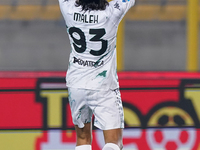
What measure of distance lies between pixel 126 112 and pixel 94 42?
1.24 m

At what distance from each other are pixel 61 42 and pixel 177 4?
2.50m

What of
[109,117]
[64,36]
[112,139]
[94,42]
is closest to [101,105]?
[109,117]

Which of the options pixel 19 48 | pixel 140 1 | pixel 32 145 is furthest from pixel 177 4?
pixel 32 145

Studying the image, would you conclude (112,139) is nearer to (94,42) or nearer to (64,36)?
(94,42)

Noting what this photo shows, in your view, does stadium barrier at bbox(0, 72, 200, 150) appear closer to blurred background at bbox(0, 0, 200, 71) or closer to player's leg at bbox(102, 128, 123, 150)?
player's leg at bbox(102, 128, 123, 150)

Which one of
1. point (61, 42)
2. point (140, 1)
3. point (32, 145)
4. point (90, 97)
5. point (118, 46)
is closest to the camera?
point (90, 97)

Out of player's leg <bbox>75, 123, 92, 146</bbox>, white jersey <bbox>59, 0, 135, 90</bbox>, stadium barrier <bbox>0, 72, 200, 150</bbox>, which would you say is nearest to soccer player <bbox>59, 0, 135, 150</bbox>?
white jersey <bbox>59, 0, 135, 90</bbox>

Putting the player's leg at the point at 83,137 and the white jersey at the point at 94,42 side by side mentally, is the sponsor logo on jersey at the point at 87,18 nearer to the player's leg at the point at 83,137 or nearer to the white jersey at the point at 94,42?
the white jersey at the point at 94,42

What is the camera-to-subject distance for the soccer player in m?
1.97

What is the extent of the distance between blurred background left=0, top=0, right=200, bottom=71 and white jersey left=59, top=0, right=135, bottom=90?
14.9 ft

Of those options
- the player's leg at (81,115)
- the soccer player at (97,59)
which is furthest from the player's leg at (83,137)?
the soccer player at (97,59)

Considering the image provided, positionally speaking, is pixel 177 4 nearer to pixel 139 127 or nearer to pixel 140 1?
pixel 140 1

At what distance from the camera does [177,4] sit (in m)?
7.55

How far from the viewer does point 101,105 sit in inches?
78.8
